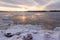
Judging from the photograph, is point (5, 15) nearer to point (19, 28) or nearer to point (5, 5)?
point (5, 5)

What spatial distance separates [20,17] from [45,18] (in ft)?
0.79

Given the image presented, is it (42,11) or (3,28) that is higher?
(42,11)

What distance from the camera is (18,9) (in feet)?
3.22

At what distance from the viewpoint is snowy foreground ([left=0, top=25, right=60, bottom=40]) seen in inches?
31.8

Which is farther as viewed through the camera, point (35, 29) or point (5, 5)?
point (5, 5)

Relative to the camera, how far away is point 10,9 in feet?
3.24

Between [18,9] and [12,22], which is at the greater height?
[18,9]

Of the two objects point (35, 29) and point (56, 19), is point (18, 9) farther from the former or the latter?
point (56, 19)

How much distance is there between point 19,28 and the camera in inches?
35.8

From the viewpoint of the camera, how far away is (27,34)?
83 cm

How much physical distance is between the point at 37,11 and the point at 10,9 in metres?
0.27

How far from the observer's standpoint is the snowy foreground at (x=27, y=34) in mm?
808

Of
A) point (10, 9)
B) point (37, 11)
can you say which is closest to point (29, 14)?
point (37, 11)

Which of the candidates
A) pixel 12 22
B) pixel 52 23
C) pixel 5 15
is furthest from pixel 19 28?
pixel 52 23
